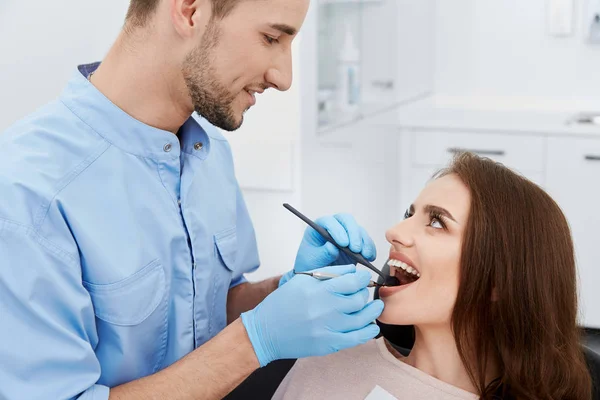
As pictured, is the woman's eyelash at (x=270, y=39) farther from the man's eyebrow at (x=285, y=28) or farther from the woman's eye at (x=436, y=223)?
the woman's eye at (x=436, y=223)

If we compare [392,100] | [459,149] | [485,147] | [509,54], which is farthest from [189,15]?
[509,54]

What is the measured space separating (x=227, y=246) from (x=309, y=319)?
0.35 meters

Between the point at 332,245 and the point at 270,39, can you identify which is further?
the point at 332,245

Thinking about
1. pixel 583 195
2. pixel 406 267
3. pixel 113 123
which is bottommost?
pixel 583 195

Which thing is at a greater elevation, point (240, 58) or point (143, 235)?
point (240, 58)

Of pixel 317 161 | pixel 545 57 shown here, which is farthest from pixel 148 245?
pixel 545 57

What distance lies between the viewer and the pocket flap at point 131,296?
1.24 metres

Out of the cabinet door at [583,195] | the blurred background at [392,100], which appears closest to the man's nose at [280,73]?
the blurred background at [392,100]

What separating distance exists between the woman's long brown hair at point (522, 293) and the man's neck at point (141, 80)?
0.60m

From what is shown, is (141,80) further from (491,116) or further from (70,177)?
(491,116)

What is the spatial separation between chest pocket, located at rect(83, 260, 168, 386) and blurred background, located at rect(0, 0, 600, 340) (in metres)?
0.71

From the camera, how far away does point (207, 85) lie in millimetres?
1313

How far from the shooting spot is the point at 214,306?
4.93 feet

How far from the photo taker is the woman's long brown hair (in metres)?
1.29
